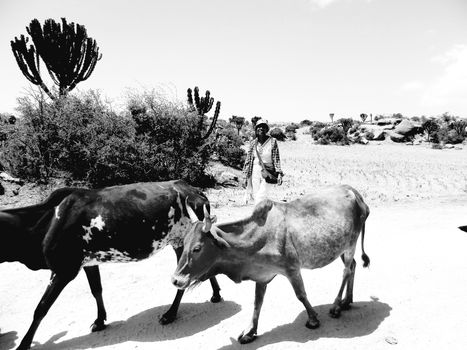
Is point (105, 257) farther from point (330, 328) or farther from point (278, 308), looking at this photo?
point (330, 328)

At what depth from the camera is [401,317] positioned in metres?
4.04

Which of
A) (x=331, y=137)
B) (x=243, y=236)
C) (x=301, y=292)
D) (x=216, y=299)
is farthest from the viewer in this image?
(x=331, y=137)

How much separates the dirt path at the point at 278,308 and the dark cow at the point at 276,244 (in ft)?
1.10

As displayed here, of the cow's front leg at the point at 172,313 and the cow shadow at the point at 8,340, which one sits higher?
the cow's front leg at the point at 172,313

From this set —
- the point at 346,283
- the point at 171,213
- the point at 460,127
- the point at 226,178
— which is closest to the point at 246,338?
the point at 346,283

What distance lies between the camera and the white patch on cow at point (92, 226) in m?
4.34

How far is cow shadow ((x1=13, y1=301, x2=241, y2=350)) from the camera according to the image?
4285 millimetres

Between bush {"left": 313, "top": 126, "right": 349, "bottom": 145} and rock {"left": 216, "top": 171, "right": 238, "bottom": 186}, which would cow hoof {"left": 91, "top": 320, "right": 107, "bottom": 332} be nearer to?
rock {"left": 216, "top": 171, "right": 238, "bottom": 186}

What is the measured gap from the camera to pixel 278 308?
4559 millimetres

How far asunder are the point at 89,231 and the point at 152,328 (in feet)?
5.02

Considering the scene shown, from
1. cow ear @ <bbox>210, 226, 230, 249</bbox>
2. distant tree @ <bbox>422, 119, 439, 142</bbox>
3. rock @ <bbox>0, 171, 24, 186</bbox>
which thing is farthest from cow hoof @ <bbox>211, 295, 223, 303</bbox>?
distant tree @ <bbox>422, 119, 439, 142</bbox>

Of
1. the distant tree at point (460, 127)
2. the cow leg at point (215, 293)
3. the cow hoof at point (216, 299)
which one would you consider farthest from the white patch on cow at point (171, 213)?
the distant tree at point (460, 127)

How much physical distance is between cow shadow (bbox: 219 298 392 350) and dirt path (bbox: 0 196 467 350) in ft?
0.04

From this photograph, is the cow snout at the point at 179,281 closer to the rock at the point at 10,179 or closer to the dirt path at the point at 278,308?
the dirt path at the point at 278,308
